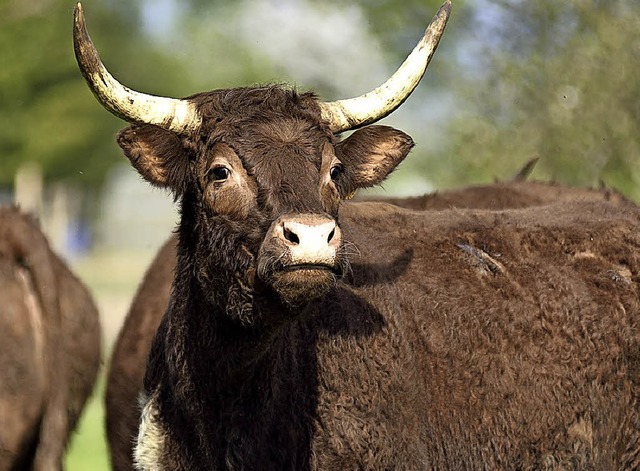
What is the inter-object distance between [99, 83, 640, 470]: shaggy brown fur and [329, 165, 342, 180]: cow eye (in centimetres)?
1

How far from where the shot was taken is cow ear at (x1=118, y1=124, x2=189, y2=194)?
5316mm

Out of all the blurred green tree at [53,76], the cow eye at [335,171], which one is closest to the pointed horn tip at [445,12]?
the cow eye at [335,171]

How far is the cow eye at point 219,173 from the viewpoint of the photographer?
16.7 ft

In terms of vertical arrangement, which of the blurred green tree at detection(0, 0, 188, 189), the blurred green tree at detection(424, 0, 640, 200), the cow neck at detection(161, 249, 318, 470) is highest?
the blurred green tree at detection(0, 0, 188, 189)

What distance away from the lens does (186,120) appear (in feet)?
17.6

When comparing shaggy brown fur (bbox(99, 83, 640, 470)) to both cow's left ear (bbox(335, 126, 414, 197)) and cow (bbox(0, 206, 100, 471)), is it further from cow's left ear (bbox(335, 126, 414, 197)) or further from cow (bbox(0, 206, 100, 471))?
cow (bbox(0, 206, 100, 471))

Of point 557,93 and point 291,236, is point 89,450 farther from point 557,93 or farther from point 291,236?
point 291,236

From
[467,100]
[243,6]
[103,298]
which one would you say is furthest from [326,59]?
[103,298]

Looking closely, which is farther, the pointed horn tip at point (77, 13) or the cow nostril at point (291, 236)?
the pointed horn tip at point (77, 13)

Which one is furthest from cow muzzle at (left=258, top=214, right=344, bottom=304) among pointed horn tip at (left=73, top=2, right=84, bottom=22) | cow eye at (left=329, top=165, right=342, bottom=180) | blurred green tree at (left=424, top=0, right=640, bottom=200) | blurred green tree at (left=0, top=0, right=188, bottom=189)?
blurred green tree at (left=0, top=0, right=188, bottom=189)

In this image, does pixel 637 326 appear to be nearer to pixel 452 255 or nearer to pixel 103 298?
pixel 452 255

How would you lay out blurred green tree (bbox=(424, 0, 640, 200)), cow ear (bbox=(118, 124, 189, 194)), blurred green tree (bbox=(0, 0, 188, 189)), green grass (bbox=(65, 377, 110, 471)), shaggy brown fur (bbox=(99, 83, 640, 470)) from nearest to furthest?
shaggy brown fur (bbox=(99, 83, 640, 470)), cow ear (bbox=(118, 124, 189, 194)), green grass (bbox=(65, 377, 110, 471)), blurred green tree (bbox=(424, 0, 640, 200)), blurred green tree (bbox=(0, 0, 188, 189))

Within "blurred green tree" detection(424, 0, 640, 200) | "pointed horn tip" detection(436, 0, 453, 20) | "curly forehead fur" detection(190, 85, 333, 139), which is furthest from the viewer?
"blurred green tree" detection(424, 0, 640, 200)

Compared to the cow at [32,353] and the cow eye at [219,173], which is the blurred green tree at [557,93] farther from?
the cow eye at [219,173]
